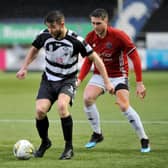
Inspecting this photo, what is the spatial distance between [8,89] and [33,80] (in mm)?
4496

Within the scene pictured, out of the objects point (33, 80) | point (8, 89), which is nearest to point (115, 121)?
point (8, 89)

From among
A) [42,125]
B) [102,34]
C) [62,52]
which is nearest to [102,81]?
[102,34]

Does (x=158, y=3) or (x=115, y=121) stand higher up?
(x=158, y=3)

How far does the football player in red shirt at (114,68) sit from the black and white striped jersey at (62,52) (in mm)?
880

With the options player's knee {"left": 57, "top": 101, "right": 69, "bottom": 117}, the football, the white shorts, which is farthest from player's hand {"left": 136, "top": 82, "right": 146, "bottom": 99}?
the football

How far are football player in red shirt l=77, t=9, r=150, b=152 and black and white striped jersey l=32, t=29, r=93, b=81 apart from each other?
88cm

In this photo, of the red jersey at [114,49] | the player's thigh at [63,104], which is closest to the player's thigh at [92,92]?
the red jersey at [114,49]

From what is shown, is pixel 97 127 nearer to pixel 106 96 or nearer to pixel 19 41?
pixel 106 96

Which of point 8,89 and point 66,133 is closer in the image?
point 66,133

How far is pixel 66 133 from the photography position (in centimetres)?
916

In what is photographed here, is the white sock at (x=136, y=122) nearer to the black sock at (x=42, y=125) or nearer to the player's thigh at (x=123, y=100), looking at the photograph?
the player's thigh at (x=123, y=100)

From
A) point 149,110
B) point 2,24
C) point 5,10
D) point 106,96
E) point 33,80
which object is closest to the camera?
point 149,110

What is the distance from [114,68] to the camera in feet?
34.2

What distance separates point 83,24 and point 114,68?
82.5ft
